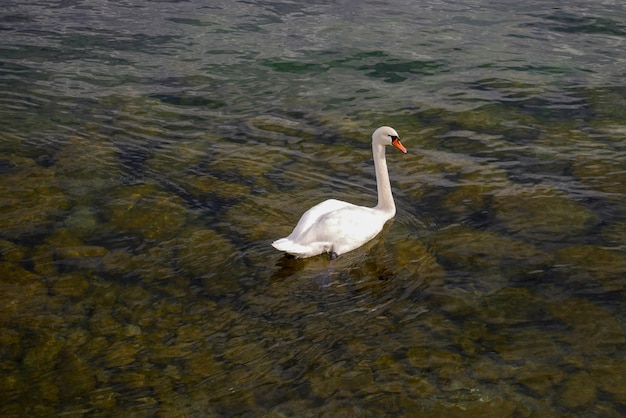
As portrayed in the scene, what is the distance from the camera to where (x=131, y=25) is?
1781 centimetres

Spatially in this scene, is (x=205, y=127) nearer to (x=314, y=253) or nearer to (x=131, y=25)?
(x=314, y=253)

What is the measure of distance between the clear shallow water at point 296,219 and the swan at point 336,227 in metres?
0.18

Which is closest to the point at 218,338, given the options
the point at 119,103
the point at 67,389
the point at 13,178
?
the point at 67,389

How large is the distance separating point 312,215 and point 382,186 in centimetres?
105

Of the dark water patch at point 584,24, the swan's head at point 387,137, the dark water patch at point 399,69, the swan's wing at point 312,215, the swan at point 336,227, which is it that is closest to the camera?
the swan at point 336,227

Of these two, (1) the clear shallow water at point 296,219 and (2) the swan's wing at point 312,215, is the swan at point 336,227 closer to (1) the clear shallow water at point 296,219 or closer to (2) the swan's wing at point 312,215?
(2) the swan's wing at point 312,215

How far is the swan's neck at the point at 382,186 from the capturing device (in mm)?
9227

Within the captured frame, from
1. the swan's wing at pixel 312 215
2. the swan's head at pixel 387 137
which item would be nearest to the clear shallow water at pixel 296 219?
the swan's wing at pixel 312 215

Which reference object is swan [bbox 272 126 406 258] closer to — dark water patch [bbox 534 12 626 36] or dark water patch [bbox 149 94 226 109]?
dark water patch [bbox 149 94 226 109]

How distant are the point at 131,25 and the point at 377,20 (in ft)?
17.5

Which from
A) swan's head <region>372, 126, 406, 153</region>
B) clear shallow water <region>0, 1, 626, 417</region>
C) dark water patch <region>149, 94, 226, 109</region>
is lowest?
clear shallow water <region>0, 1, 626, 417</region>

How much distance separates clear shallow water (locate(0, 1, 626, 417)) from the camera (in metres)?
6.43

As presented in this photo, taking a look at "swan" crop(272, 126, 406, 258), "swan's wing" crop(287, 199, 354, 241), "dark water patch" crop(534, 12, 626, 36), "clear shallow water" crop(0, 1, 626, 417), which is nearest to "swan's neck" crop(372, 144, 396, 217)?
"swan" crop(272, 126, 406, 258)

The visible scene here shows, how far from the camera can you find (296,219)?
945cm
